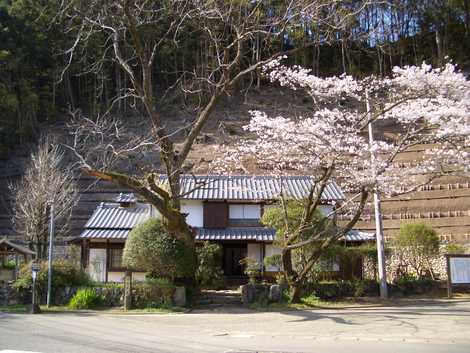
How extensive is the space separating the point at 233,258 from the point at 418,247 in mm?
9586

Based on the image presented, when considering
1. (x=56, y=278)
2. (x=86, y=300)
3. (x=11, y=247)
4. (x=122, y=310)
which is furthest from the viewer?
(x=11, y=247)

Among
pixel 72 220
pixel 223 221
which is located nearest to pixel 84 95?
pixel 72 220

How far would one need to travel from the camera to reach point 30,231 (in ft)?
88.1

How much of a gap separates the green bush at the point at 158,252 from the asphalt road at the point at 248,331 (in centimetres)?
179

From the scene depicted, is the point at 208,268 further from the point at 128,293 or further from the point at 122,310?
the point at 122,310

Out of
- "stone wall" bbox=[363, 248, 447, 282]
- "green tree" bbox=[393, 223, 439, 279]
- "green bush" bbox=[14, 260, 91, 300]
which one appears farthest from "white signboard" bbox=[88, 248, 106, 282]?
"green tree" bbox=[393, 223, 439, 279]

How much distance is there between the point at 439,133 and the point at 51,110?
41.7 m

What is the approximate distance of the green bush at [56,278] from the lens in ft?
57.1

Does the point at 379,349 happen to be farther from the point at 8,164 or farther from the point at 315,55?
the point at 315,55

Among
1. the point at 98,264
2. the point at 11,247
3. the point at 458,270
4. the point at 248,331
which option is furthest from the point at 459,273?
the point at 11,247

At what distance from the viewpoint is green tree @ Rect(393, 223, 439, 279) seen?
22.1 m

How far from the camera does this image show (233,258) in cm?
2622

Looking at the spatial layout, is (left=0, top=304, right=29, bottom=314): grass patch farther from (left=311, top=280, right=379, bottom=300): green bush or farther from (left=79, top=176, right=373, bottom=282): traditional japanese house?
(left=311, top=280, right=379, bottom=300): green bush

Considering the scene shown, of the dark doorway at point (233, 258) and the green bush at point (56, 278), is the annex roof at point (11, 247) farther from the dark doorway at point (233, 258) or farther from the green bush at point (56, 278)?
the dark doorway at point (233, 258)
